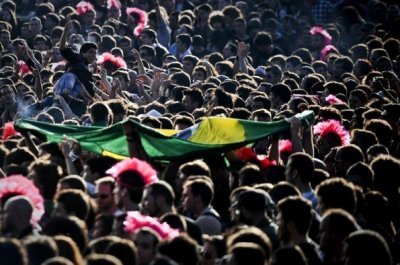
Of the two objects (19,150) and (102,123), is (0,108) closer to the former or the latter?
(102,123)

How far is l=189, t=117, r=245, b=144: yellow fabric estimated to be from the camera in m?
14.4

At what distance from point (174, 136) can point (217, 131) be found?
1.93 ft

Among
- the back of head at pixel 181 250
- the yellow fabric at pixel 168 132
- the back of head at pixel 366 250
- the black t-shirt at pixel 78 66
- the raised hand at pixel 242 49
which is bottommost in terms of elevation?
the raised hand at pixel 242 49

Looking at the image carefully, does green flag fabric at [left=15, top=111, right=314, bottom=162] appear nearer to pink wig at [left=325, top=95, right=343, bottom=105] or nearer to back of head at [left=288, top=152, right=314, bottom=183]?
back of head at [left=288, top=152, right=314, bottom=183]

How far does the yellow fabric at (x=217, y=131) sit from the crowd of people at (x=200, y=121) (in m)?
0.35

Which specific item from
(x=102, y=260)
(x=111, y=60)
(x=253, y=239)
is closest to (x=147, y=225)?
(x=253, y=239)

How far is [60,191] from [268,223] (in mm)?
1799

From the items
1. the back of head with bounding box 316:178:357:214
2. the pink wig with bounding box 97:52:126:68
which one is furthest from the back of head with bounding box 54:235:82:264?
the pink wig with bounding box 97:52:126:68

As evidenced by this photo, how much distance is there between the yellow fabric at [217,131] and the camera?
1436 centimetres

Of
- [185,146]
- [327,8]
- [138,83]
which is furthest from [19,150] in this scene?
[327,8]

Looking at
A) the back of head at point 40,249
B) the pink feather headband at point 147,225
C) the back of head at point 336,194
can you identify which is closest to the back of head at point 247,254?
the pink feather headband at point 147,225

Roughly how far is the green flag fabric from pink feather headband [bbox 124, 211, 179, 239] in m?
2.75

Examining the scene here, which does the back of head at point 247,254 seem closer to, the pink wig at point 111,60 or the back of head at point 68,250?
the back of head at point 68,250

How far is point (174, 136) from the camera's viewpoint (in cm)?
1430
